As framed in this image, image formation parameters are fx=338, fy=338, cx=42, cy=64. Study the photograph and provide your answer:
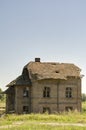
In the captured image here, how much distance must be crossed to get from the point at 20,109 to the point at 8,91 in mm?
4668

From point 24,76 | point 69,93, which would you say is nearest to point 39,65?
point 24,76

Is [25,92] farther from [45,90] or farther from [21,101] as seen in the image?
[45,90]

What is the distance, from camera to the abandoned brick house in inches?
1802

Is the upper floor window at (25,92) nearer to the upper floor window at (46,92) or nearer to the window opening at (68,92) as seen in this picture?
the upper floor window at (46,92)

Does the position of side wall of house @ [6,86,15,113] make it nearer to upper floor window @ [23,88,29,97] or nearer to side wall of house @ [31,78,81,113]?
upper floor window @ [23,88,29,97]

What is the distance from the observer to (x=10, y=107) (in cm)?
4884

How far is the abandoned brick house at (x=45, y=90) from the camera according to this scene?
4578 centimetres

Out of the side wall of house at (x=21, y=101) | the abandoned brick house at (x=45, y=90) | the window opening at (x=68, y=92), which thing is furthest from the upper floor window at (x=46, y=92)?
the window opening at (x=68, y=92)

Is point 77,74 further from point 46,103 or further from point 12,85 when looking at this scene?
point 12,85

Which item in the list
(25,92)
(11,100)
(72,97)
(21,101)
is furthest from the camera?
(11,100)

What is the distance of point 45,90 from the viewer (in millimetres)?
46406

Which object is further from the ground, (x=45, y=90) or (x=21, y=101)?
(x=45, y=90)

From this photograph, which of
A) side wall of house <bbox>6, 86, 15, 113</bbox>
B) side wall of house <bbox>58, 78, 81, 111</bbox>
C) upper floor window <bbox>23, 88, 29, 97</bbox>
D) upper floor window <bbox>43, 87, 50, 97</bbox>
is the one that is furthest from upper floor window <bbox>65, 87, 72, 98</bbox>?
side wall of house <bbox>6, 86, 15, 113</bbox>

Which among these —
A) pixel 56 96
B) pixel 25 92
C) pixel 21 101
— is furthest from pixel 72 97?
pixel 21 101
